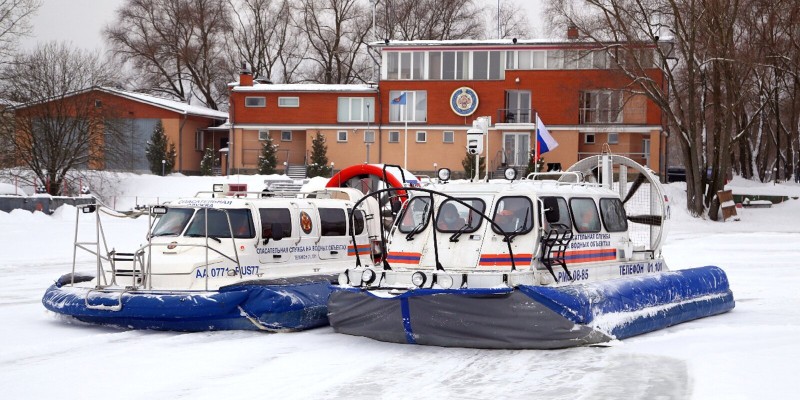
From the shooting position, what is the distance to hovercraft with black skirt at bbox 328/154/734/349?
470 inches

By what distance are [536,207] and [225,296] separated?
13.8ft

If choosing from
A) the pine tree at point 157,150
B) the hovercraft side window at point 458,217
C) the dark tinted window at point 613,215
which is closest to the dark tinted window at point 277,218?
the hovercraft side window at point 458,217

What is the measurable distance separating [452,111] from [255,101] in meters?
11.1

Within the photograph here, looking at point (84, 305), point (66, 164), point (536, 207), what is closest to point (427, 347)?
point (536, 207)

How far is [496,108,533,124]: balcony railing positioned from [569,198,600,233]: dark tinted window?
38.5 meters

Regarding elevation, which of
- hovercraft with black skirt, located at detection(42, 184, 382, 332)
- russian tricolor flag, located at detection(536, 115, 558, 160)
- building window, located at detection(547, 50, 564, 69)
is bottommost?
hovercraft with black skirt, located at detection(42, 184, 382, 332)

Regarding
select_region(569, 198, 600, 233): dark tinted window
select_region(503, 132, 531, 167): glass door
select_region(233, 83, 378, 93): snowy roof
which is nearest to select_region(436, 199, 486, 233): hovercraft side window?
select_region(569, 198, 600, 233): dark tinted window

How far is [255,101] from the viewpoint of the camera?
5634cm

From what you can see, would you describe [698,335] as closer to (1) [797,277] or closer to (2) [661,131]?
(1) [797,277]

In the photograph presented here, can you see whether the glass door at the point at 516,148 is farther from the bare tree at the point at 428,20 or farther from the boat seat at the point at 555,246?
the boat seat at the point at 555,246

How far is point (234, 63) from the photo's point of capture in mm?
74188

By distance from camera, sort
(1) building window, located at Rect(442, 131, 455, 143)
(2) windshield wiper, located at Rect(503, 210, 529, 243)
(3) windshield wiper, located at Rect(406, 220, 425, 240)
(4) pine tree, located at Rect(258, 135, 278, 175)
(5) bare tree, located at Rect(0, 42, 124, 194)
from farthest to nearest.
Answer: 1. (1) building window, located at Rect(442, 131, 455, 143)
2. (4) pine tree, located at Rect(258, 135, 278, 175)
3. (5) bare tree, located at Rect(0, 42, 124, 194)
4. (3) windshield wiper, located at Rect(406, 220, 425, 240)
5. (2) windshield wiper, located at Rect(503, 210, 529, 243)

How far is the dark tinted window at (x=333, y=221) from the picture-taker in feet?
55.1

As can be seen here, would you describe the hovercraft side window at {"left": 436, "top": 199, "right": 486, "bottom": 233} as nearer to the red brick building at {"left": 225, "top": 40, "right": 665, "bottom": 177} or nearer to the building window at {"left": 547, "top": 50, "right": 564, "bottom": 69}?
the red brick building at {"left": 225, "top": 40, "right": 665, "bottom": 177}
